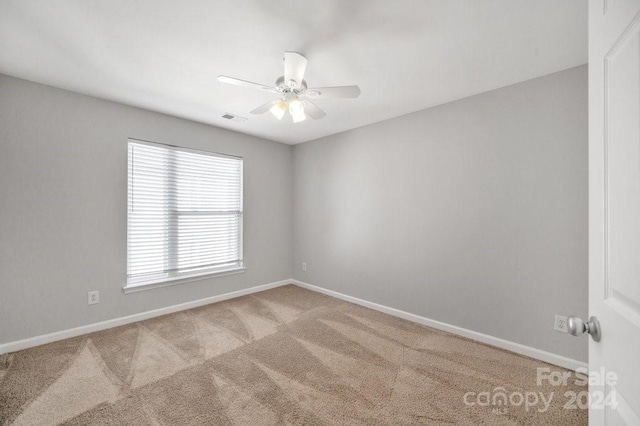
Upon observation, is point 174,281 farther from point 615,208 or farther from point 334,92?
point 615,208

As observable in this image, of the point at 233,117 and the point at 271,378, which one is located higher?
the point at 233,117

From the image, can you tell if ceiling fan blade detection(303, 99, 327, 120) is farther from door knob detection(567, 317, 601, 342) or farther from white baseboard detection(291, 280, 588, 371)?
white baseboard detection(291, 280, 588, 371)

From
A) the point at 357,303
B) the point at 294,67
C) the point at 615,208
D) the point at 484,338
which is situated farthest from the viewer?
the point at 357,303

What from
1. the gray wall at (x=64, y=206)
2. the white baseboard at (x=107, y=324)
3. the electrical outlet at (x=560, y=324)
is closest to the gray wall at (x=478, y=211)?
the electrical outlet at (x=560, y=324)

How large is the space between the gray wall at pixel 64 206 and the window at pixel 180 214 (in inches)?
4.8

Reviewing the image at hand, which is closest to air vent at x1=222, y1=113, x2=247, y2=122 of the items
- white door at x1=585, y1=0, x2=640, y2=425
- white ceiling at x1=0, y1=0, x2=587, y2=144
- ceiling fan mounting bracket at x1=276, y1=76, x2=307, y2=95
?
white ceiling at x1=0, y1=0, x2=587, y2=144

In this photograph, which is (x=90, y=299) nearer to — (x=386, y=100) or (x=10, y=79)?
(x=10, y=79)

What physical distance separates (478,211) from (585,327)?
2.01 metres

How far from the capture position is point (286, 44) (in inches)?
70.7

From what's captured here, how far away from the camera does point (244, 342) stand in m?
2.48

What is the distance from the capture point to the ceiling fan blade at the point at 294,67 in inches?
64.9

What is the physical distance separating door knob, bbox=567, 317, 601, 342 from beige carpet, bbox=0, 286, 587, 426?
1239mm

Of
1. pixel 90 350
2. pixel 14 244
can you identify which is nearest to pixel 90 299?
pixel 90 350

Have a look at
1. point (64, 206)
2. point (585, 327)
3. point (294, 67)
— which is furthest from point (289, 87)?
point (64, 206)
